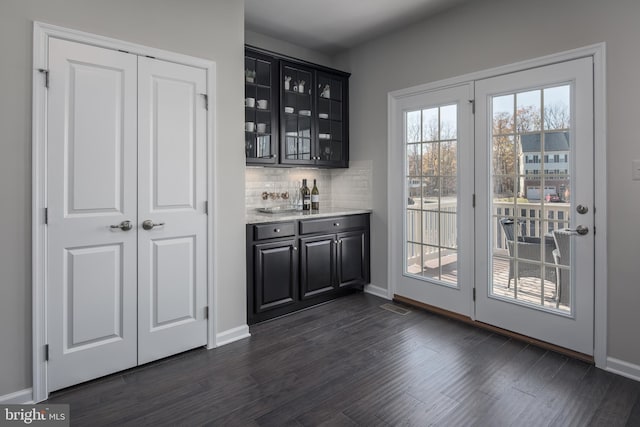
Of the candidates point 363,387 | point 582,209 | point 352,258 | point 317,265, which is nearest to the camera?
point 363,387

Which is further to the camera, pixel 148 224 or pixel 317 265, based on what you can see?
pixel 317 265

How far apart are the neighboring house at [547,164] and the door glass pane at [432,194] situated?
2.04 ft

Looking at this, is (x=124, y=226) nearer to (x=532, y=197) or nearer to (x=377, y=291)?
(x=377, y=291)

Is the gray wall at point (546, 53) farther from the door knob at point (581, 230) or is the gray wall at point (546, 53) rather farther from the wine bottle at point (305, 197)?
the wine bottle at point (305, 197)

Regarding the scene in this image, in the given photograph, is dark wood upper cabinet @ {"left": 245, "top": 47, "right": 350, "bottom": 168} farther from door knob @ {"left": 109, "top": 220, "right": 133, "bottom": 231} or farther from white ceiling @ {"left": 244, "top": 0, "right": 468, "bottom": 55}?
door knob @ {"left": 109, "top": 220, "right": 133, "bottom": 231}

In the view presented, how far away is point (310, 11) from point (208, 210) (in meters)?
2.07

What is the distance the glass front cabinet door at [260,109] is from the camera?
348cm

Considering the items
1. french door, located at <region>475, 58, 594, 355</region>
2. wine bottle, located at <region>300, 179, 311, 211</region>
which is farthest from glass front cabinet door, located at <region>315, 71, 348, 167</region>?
french door, located at <region>475, 58, 594, 355</region>

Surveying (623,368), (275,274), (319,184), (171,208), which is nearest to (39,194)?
(171,208)

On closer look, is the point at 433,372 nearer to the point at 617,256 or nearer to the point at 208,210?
the point at 617,256

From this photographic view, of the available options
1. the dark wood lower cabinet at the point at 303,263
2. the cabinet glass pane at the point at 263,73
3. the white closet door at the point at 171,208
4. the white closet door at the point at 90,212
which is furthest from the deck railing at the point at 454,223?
the white closet door at the point at 90,212

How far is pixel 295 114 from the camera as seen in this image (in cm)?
388

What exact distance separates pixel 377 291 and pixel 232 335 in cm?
179

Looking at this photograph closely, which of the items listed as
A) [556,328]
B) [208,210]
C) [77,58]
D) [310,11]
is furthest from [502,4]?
[77,58]
